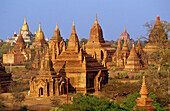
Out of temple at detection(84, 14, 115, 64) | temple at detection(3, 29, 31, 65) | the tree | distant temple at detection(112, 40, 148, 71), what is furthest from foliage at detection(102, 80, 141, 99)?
temple at detection(3, 29, 31, 65)

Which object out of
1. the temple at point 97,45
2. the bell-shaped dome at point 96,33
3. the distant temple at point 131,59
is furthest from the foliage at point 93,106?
the temple at point 97,45

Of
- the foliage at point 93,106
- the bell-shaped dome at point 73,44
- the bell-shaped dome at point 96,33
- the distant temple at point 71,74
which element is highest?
the bell-shaped dome at point 96,33

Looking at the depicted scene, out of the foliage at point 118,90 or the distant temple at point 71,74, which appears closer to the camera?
the foliage at point 118,90

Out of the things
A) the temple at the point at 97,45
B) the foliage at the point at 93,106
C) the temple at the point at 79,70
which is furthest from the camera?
the temple at the point at 97,45

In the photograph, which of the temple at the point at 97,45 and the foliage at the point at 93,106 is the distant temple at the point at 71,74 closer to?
the foliage at the point at 93,106

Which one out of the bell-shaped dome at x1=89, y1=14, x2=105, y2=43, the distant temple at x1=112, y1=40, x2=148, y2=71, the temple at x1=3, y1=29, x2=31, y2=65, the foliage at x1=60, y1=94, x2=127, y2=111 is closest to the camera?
the foliage at x1=60, y1=94, x2=127, y2=111

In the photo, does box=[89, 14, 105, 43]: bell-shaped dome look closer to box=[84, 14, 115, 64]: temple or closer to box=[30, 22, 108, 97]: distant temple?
box=[84, 14, 115, 64]: temple

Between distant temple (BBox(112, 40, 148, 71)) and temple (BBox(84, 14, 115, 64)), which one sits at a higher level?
temple (BBox(84, 14, 115, 64))

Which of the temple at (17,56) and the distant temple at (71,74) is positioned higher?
the temple at (17,56)

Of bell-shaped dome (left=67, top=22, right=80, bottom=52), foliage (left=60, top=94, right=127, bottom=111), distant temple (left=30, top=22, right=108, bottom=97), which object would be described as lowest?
foliage (left=60, top=94, right=127, bottom=111)

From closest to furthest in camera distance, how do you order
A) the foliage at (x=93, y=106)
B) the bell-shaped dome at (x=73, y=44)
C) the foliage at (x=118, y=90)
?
the foliage at (x=93, y=106) → the foliage at (x=118, y=90) → the bell-shaped dome at (x=73, y=44)

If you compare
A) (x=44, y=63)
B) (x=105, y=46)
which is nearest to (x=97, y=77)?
(x=44, y=63)

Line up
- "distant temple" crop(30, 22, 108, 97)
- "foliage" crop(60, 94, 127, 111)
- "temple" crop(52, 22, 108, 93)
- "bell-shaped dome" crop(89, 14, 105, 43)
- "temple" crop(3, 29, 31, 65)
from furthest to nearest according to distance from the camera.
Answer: "temple" crop(3, 29, 31, 65), "bell-shaped dome" crop(89, 14, 105, 43), "temple" crop(52, 22, 108, 93), "distant temple" crop(30, 22, 108, 97), "foliage" crop(60, 94, 127, 111)

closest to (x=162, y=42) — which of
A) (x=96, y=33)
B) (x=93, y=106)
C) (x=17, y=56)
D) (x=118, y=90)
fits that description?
(x=118, y=90)
